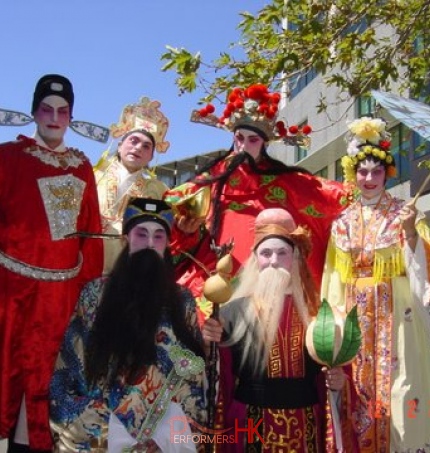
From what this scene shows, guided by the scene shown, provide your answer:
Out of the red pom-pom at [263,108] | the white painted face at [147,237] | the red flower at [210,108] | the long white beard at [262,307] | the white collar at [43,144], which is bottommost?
the long white beard at [262,307]

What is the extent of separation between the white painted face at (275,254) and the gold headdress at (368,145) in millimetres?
1179

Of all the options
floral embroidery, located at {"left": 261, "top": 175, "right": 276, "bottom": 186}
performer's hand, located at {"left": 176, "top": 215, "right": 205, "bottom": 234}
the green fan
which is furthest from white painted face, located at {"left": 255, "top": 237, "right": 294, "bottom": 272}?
floral embroidery, located at {"left": 261, "top": 175, "right": 276, "bottom": 186}

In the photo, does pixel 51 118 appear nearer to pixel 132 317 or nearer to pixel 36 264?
pixel 36 264

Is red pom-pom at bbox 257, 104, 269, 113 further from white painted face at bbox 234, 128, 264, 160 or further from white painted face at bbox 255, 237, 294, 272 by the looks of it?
white painted face at bbox 255, 237, 294, 272

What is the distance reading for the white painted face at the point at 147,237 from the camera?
3588 mm

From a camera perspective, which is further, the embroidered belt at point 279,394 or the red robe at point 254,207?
the red robe at point 254,207

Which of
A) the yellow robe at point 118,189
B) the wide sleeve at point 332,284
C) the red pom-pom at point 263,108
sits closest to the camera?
the wide sleeve at point 332,284

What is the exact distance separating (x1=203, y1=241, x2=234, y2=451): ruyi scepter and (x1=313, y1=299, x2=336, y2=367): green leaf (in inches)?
18.1

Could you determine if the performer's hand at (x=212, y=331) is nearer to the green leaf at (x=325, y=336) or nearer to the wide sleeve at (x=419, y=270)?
the green leaf at (x=325, y=336)

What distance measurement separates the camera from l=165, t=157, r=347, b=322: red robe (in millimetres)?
4746

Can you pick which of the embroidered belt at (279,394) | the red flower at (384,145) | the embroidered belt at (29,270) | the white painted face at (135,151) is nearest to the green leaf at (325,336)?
the embroidered belt at (279,394)

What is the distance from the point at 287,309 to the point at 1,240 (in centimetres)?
164

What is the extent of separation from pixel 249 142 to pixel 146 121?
877mm

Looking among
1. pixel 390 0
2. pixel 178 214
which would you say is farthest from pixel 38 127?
pixel 390 0
